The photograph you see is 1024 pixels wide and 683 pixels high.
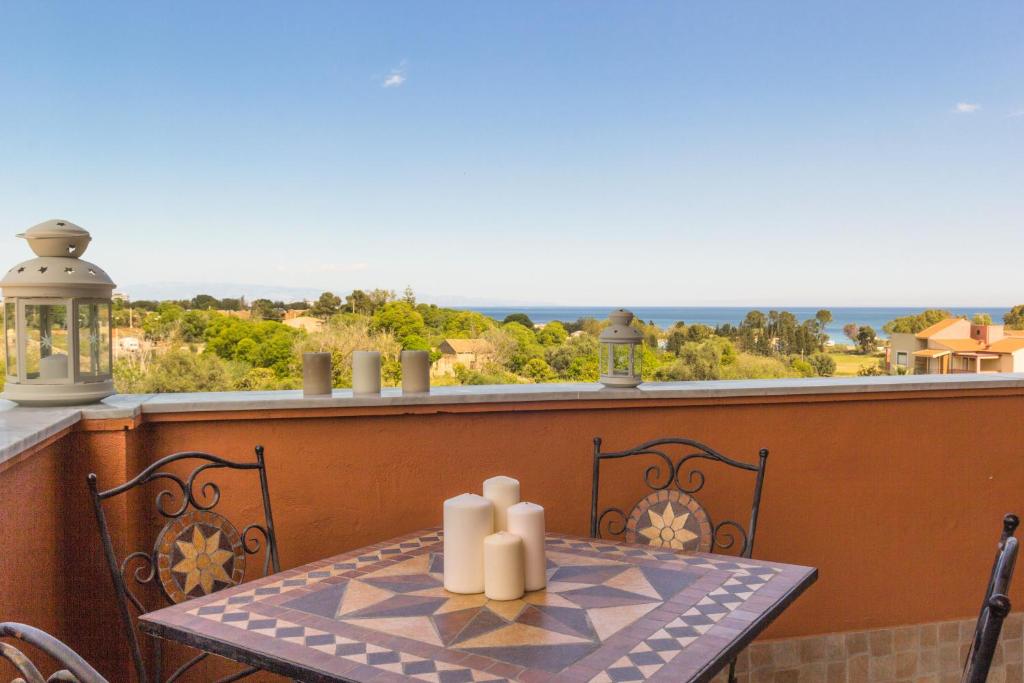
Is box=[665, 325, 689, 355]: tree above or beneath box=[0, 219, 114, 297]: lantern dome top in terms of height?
beneath

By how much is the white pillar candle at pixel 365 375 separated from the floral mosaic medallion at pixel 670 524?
91 centimetres

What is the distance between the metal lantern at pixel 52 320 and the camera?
2254 millimetres

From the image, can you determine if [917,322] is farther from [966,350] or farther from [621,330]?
[621,330]

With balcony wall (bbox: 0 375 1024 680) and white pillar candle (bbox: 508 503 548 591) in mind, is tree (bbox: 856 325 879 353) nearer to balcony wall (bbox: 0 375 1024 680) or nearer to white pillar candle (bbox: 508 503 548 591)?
balcony wall (bbox: 0 375 1024 680)

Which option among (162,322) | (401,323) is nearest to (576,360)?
(401,323)

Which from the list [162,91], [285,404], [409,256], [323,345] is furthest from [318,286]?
[285,404]

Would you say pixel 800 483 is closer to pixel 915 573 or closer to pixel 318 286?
pixel 915 573

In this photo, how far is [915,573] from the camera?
304 centimetres

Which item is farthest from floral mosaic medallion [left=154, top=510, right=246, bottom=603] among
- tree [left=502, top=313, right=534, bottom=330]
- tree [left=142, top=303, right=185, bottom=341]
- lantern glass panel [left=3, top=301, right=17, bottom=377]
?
tree [left=502, top=313, right=534, bottom=330]

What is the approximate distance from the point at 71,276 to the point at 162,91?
616 inches

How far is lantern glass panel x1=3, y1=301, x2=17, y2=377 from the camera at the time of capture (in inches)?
89.0

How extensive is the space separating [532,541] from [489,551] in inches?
4.2

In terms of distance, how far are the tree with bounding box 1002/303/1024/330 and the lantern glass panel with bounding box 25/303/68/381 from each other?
4.41 metres

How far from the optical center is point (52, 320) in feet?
7.52
